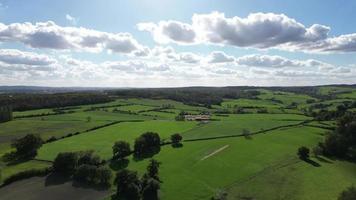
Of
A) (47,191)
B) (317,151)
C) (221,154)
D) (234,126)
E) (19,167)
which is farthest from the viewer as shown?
(234,126)

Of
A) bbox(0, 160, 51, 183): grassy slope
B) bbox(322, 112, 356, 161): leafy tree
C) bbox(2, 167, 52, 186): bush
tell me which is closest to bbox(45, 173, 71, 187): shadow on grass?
bbox(2, 167, 52, 186): bush

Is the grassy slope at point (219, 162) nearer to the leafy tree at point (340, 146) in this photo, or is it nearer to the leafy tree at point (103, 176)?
the leafy tree at point (340, 146)

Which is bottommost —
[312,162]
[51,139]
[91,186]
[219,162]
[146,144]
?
[91,186]

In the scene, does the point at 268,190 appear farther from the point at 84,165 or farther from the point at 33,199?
the point at 33,199

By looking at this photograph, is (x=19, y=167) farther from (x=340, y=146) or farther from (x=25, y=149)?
(x=340, y=146)

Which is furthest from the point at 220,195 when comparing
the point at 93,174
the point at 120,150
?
the point at 120,150

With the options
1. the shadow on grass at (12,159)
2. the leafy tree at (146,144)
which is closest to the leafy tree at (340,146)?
the leafy tree at (146,144)

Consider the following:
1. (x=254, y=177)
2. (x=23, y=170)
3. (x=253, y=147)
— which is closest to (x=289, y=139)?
(x=253, y=147)

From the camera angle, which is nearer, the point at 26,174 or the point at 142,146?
the point at 26,174
